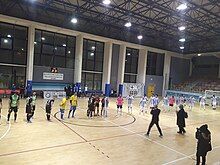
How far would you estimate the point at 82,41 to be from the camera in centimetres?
2598

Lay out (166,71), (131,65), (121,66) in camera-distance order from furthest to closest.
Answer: (166,71)
(131,65)
(121,66)

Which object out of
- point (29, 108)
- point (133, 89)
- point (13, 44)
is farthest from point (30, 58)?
point (133, 89)

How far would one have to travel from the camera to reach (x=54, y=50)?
25.7 metres

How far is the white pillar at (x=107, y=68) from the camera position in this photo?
28.4m

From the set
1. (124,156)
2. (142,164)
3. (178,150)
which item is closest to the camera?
(142,164)

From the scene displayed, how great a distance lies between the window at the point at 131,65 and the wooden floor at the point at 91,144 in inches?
823

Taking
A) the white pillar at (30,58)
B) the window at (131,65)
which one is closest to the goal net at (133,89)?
the window at (131,65)

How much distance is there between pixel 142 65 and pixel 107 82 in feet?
23.7

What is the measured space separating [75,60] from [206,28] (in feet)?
53.9

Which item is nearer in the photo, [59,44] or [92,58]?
[59,44]

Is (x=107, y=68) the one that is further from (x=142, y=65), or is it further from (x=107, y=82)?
(x=142, y=65)

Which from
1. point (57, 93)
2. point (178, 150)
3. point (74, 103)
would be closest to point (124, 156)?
point (178, 150)

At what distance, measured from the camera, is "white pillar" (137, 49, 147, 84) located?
32.4 m

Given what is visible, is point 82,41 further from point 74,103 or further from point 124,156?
point 124,156
